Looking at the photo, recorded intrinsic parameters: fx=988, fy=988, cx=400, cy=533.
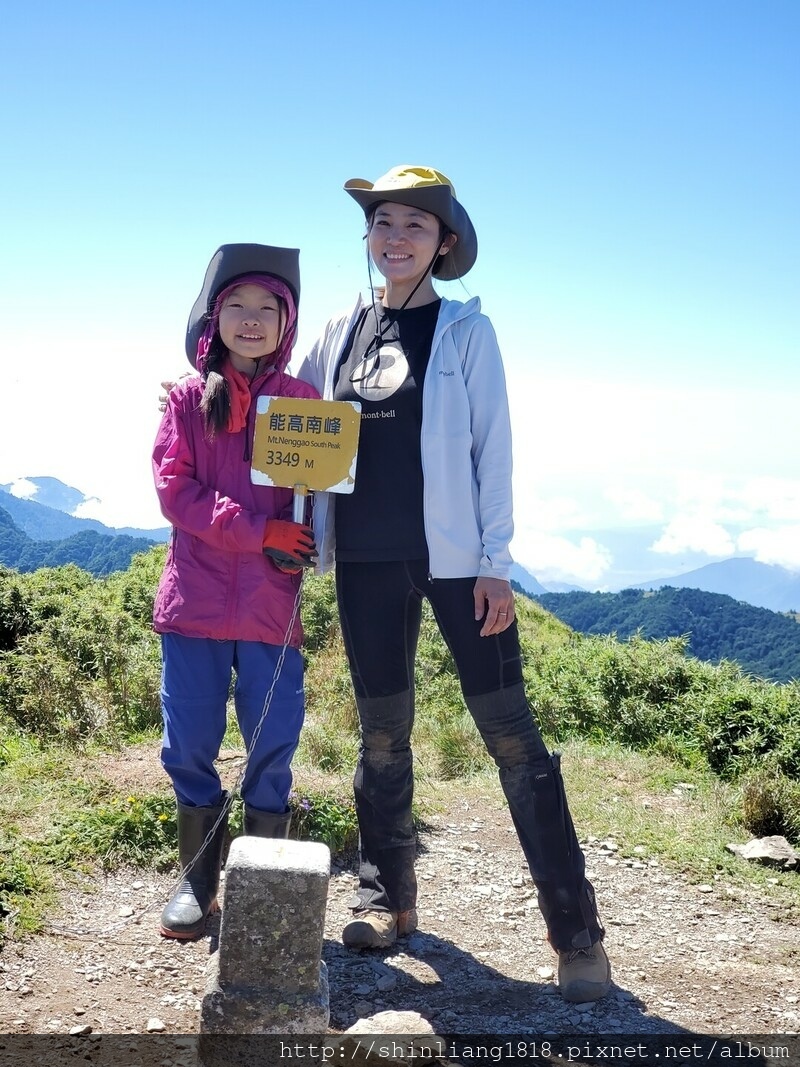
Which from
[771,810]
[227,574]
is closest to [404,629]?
[227,574]

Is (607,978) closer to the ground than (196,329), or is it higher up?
closer to the ground

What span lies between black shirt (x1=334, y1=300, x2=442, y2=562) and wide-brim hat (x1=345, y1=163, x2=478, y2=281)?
33cm

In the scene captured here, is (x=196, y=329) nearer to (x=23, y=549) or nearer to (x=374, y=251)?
(x=374, y=251)

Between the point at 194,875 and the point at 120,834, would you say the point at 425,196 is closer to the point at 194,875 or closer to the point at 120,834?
the point at 194,875

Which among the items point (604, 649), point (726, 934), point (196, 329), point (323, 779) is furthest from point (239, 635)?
point (604, 649)

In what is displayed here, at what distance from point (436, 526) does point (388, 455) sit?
0.32 m

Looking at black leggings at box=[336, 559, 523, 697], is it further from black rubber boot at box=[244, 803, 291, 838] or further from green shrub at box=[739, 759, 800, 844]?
green shrub at box=[739, 759, 800, 844]

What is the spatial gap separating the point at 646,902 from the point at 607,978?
1108mm

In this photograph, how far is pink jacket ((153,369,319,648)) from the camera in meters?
3.43

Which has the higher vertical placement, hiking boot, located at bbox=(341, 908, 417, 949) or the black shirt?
the black shirt

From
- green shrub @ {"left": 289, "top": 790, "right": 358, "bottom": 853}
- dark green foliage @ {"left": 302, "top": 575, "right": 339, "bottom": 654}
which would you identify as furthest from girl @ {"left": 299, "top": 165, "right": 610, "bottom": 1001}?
dark green foliage @ {"left": 302, "top": 575, "right": 339, "bottom": 654}

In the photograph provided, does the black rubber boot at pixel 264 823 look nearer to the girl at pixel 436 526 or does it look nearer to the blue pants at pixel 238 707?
the blue pants at pixel 238 707

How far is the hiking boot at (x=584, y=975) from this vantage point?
3389 millimetres

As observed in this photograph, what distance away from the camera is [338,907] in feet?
13.6
